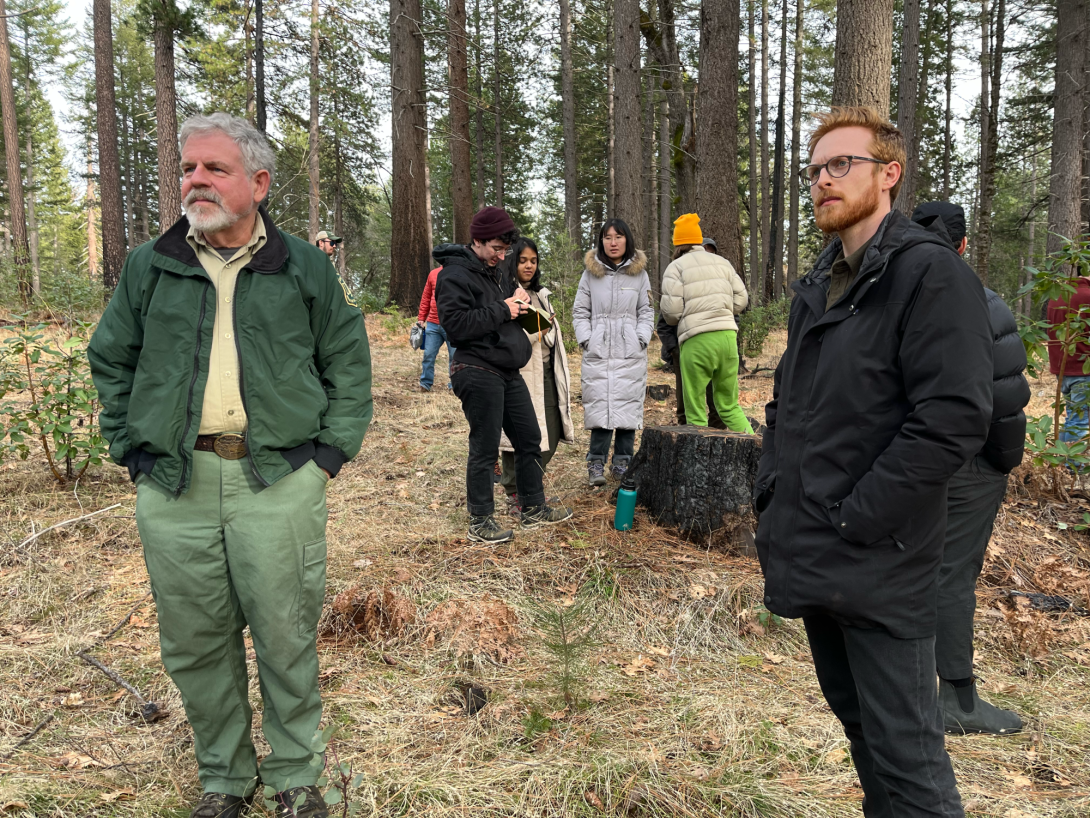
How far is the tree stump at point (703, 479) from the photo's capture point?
4.68 metres

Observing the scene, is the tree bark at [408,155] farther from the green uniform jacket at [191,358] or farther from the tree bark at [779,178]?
the tree bark at [779,178]

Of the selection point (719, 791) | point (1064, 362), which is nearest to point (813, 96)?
point (1064, 362)

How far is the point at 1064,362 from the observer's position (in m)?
5.20

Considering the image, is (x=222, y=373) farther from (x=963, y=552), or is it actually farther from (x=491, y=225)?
(x=963, y=552)

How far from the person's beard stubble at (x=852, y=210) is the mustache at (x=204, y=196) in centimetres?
187

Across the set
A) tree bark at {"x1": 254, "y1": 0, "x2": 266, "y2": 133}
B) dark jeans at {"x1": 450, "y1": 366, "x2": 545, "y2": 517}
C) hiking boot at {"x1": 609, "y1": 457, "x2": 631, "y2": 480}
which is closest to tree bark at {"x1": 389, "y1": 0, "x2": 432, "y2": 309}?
tree bark at {"x1": 254, "y1": 0, "x2": 266, "y2": 133}

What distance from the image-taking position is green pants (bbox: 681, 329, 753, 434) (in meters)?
6.23

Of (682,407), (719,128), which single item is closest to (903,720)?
(682,407)

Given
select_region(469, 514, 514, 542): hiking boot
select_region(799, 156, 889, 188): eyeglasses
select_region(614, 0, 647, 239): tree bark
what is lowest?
select_region(469, 514, 514, 542): hiking boot

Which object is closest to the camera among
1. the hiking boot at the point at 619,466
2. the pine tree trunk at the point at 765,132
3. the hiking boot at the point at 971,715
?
the hiking boot at the point at 971,715

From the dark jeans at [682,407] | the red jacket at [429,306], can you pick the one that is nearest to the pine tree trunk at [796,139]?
the red jacket at [429,306]

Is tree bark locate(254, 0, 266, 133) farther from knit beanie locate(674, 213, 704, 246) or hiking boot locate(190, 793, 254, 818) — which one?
hiking boot locate(190, 793, 254, 818)

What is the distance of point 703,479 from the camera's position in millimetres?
4773

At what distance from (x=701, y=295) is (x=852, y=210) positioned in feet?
14.0
